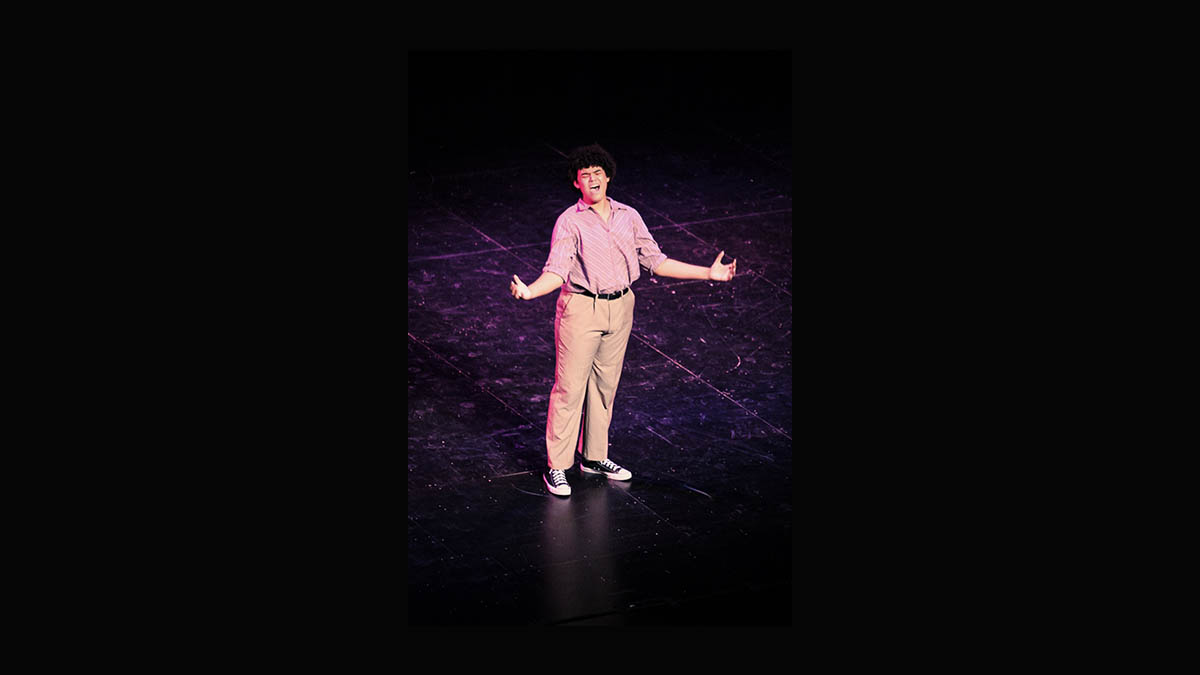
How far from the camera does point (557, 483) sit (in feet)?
27.6

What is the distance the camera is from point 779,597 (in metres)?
7.58

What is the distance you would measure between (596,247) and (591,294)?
0.76ft

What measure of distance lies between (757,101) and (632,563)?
5.77 m

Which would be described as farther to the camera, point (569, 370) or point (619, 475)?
point (619, 475)

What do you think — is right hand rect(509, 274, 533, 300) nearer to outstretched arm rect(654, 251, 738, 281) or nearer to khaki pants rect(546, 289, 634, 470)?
khaki pants rect(546, 289, 634, 470)

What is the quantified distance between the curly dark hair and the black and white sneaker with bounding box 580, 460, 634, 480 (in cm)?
145

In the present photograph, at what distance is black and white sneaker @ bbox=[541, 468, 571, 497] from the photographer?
8398mm

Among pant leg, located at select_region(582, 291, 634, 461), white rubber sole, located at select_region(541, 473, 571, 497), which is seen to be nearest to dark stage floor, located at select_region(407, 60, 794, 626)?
white rubber sole, located at select_region(541, 473, 571, 497)

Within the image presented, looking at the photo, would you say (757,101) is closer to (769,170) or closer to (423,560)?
(769,170)

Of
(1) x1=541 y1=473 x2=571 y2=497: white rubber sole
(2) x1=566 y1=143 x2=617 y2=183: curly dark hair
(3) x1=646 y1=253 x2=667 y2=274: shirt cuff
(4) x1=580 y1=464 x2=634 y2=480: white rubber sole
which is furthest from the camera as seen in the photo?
(4) x1=580 y1=464 x2=634 y2=480: white rubber sole

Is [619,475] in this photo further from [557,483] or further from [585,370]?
[585,370]

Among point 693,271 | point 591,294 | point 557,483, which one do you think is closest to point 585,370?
point 591,294

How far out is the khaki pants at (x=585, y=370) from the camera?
8.16 meters

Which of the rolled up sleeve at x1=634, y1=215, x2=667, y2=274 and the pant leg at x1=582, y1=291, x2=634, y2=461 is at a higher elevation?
the rolled up sleeve at x1=634, y1=215, x2=667, y2=274
